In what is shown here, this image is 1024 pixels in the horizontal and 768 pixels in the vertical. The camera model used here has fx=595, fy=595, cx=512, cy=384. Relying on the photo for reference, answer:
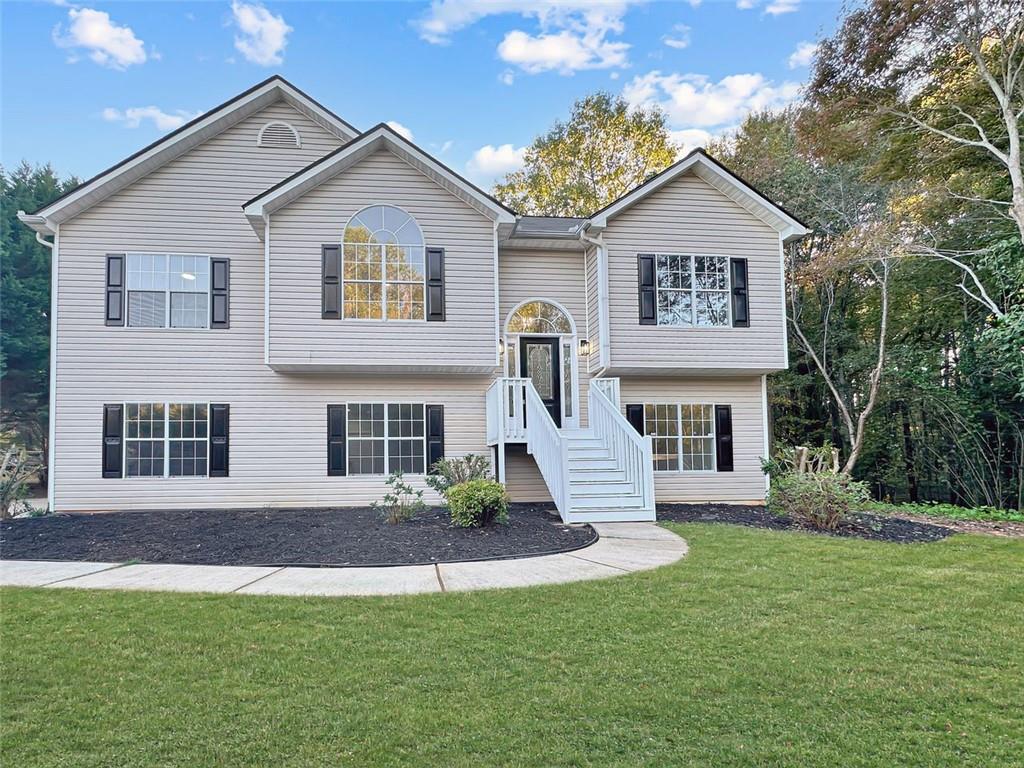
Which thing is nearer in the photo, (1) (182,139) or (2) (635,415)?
(1) (182,139)

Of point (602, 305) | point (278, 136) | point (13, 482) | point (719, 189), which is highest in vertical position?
point (278, 136)

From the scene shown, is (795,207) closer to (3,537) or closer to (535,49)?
(535,49)

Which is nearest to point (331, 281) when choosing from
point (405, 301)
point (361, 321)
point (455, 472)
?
point (361, 321)

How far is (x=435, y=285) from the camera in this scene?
10.7m

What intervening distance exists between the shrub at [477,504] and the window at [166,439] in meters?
5.67

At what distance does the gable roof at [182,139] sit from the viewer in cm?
1059

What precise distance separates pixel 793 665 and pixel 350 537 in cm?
552

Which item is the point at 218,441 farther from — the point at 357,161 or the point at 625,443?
the point at 625,443

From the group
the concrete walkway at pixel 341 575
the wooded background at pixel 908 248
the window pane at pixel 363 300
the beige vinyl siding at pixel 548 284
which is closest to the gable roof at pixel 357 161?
the beige vinyl siding at pixel 548 284

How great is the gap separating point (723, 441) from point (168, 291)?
11175mm

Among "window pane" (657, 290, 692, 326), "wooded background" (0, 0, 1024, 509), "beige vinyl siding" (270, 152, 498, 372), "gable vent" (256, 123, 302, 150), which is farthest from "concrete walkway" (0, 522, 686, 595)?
"gable vent" (256, 123, 302, 150)

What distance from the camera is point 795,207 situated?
15.6m

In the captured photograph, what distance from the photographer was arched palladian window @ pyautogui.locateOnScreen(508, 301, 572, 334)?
39.9ft

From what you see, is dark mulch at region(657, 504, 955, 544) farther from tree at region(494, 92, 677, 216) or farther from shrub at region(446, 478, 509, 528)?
tree at region(494, 92, 677, 216)
